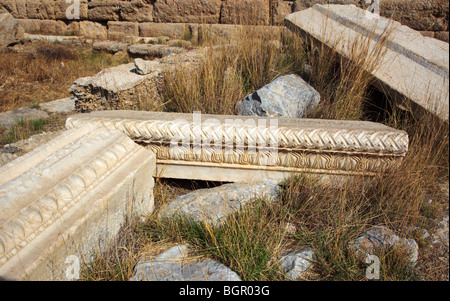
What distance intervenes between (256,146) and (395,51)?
1.98 meters

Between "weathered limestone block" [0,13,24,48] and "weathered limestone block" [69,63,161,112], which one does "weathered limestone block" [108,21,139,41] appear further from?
"weathered limestone block" [69,63,161,112]

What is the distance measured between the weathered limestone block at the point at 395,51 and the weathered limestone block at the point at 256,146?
0.68m

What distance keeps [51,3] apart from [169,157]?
7372 millimetres

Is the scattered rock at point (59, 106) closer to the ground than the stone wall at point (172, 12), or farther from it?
closer to the ground

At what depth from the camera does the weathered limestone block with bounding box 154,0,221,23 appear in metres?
6.91

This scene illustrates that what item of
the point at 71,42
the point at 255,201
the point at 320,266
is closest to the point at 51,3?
the point at 71,42

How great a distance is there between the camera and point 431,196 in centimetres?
236

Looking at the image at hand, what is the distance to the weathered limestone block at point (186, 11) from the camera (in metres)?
6.91

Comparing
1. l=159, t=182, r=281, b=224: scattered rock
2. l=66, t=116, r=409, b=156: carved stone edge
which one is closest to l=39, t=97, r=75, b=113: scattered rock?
l=66, t=116, r=409, b=156: carved stone edge

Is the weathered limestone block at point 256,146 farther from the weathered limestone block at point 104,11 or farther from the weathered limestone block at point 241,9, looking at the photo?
the weathered limestone block at point 104,11

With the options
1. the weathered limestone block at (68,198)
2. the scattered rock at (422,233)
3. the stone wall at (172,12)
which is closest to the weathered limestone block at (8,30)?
the stone wall at (172,12)

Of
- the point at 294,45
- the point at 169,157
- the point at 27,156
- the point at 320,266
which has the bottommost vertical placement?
the point at 320,266

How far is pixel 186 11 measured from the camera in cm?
712

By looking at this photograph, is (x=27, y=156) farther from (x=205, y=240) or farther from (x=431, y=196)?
(x=431, y=196)
